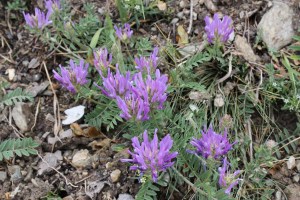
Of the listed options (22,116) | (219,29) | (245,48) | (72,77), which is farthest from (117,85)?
(245,48)

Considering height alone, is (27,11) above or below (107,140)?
above

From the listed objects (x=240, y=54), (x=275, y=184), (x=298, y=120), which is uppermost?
(x=240, y=54)

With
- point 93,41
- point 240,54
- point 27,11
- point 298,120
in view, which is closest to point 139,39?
point 93,41

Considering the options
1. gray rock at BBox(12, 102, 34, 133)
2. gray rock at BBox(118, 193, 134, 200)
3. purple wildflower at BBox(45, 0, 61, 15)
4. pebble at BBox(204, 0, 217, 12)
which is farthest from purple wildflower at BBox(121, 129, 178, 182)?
pebble at BBox(204, 0, 217, 12)

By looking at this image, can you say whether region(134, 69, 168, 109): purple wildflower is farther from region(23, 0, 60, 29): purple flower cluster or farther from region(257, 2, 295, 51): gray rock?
region(257, 2, 295, 51): gray rock

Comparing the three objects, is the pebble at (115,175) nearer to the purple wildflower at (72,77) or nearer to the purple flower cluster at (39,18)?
the purple wildflower at (72,77)

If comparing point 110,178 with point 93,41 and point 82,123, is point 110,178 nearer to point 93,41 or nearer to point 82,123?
point 82,123

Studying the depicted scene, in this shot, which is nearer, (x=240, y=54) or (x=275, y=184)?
(x=275, y=184)

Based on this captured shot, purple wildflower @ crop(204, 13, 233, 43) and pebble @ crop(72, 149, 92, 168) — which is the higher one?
purple wildflower @ crop(204, 13, 233, 43)
